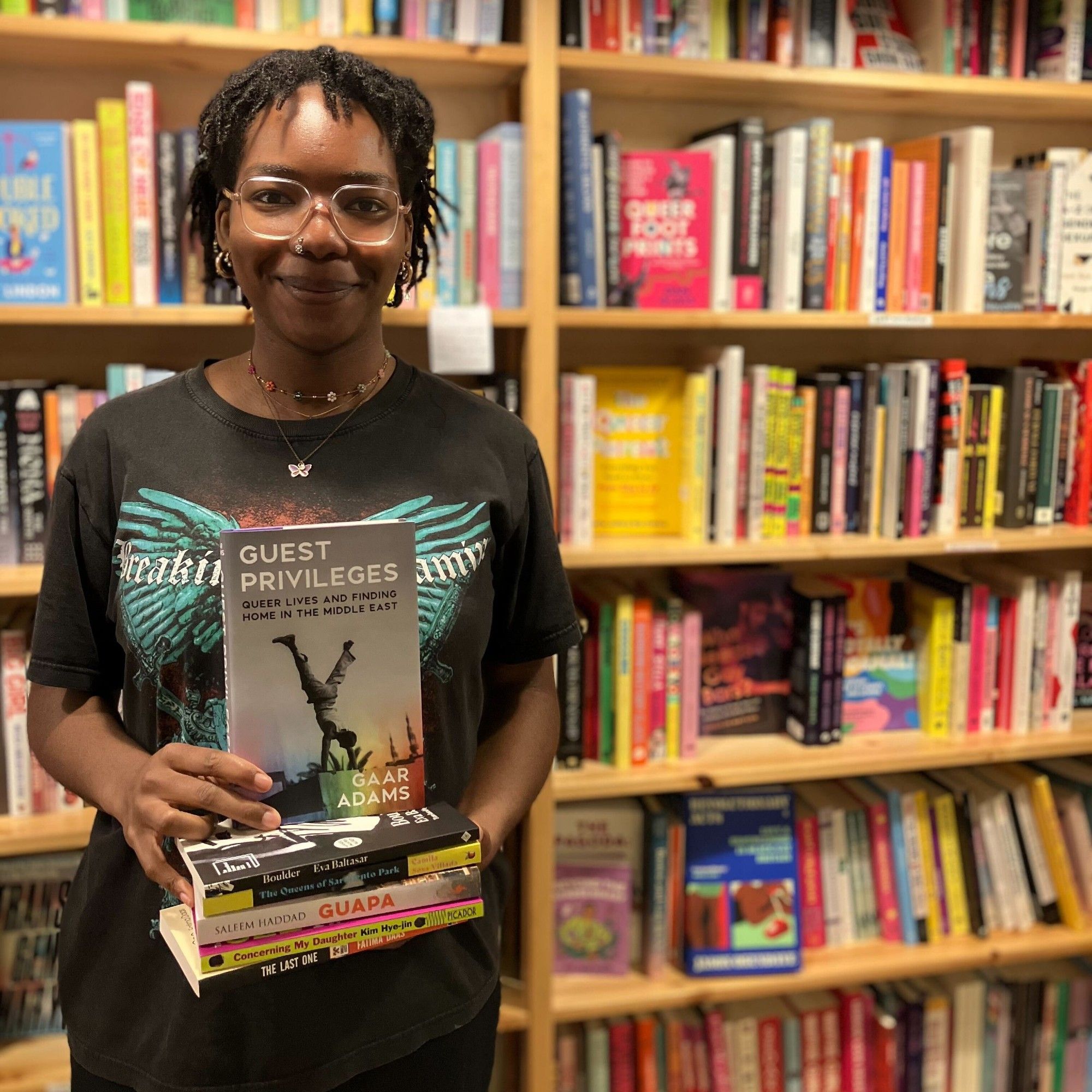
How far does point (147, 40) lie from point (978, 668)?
1.67 meters

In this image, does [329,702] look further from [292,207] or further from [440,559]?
[292,207]

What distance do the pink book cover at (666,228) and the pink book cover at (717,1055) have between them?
49.8 inches

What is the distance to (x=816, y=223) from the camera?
177 cm

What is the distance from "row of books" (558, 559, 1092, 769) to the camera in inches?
72.3

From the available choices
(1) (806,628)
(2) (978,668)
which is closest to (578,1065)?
(1) (806,628)

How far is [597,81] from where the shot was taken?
173 centimetres

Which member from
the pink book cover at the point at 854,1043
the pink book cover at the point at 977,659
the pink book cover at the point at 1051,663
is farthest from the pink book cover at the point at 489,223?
the pink book cover at the point at 854,1043

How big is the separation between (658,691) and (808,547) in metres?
0.34

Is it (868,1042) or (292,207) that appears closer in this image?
(292,207)

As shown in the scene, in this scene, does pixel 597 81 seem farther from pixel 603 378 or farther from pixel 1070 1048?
pixel 1070 1048

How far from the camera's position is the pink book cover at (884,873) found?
1968mm

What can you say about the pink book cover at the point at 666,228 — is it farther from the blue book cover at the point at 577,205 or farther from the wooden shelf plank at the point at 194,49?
the wooden shelf plank at the point at 194,49

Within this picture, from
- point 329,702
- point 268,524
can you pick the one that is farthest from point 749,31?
point 329,702

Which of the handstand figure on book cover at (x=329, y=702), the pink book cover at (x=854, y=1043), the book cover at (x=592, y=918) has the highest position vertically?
the handstand figure on book cover at (x=329, y=702)
